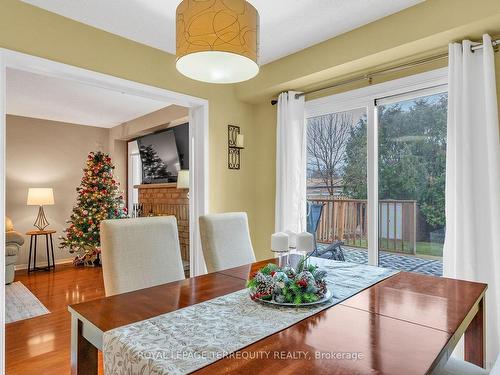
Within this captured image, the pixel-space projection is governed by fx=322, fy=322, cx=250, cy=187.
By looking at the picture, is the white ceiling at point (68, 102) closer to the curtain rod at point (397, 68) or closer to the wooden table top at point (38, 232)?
the wooden table top at point (38, 232)

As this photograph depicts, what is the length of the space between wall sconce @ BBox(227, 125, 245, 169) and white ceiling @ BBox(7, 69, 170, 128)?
1290mm

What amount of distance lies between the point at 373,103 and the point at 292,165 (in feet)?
3.04

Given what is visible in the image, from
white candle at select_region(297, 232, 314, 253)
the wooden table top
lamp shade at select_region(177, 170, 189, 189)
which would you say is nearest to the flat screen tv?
lamp shade at select_region(177, 170, 189, 189)

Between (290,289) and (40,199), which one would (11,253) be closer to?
(40,199)

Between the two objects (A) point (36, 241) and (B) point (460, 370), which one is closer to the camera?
(B) point (460, 370)

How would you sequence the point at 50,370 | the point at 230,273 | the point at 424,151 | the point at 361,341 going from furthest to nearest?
the point at 424,151 → the point at 50,370 → the point at 230,273 → the point at 361,341

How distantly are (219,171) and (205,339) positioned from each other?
7.98 feet

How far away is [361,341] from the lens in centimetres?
101

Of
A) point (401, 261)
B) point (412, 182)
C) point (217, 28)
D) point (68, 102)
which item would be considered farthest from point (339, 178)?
point (68, 102)

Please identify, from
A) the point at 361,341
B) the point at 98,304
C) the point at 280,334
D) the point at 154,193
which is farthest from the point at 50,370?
the point at 154,193

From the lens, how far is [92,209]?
17.9 ft

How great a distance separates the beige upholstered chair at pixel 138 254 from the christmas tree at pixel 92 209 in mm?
4001

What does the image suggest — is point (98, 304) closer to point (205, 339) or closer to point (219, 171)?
point (205, 339)

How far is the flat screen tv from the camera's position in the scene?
5.25 m
